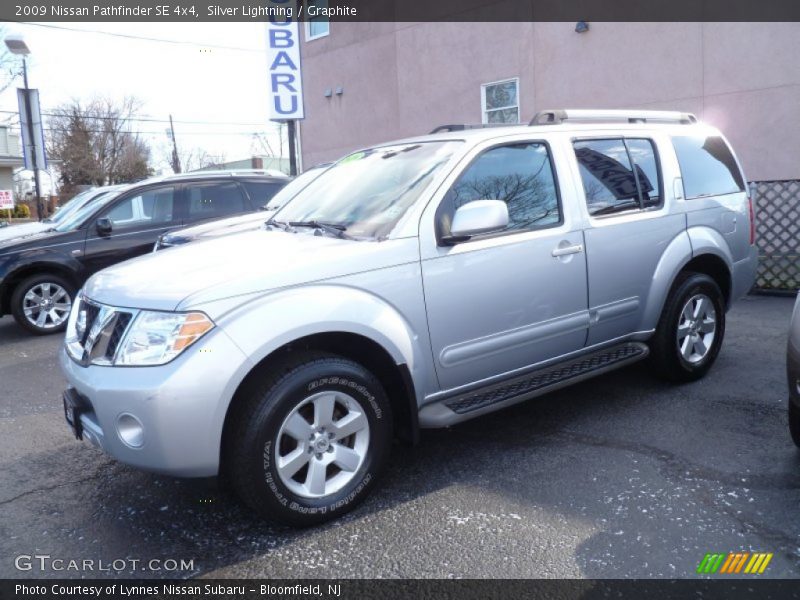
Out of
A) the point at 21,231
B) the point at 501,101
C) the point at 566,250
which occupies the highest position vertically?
the point at 501,101

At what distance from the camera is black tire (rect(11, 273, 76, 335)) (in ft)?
26.3

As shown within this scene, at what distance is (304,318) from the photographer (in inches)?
122

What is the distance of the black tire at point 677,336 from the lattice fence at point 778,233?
4.01 m

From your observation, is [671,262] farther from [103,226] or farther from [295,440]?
[103,226]

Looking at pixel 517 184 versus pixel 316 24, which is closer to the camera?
pixel 517 184

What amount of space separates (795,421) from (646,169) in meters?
1.95

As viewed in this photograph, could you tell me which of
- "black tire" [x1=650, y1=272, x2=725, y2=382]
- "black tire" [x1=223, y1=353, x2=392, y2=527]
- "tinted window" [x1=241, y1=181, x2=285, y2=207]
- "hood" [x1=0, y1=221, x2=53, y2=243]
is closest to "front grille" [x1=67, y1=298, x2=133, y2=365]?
"black tire" [x1=223, y1=353, x2=392, y2=527]

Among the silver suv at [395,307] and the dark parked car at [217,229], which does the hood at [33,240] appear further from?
the silver suv at [395,307]

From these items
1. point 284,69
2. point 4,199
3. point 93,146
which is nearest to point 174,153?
point 93,146

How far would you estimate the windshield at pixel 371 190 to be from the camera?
3.67 m

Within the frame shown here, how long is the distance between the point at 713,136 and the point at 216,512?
4524 millimetres

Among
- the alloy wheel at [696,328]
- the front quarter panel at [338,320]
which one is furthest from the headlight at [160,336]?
the alloy wheel at [696,328]

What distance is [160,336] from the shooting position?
295cm

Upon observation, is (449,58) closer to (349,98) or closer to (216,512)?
(349,98)
